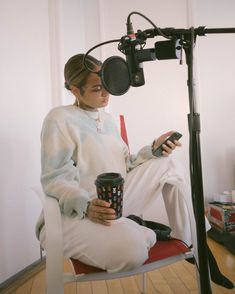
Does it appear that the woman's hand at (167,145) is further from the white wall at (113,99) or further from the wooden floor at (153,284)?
the white wall at (113,99)

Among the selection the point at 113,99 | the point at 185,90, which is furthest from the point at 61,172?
the point at 185,90

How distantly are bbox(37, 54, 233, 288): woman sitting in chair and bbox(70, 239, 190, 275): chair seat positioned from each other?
2 cm

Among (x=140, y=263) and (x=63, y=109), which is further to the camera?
(x=63, y=109)

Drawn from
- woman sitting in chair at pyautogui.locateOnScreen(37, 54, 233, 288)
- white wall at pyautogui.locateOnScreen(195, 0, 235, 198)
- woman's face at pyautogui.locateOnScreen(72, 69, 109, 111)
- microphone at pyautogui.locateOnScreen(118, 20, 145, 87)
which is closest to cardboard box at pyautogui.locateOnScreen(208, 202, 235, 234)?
white wall at pyautogui.locateOnScreen(195, 0, 235, 198)

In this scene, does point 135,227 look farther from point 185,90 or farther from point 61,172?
point 185,90

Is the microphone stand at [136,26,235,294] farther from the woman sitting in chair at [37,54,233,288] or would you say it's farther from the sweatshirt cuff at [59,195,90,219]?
the sweatshirt cuff at [59,195,90,219]

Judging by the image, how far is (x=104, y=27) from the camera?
2.17 metres

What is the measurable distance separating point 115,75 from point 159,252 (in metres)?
0.55

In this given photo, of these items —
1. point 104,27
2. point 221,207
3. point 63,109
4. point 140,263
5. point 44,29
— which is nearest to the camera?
point 140,263

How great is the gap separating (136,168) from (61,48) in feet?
3.67

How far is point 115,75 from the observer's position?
0.66 m

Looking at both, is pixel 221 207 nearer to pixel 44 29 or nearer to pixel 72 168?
pixel 72 168

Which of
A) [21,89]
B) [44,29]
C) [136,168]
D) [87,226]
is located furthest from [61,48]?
[87,226]

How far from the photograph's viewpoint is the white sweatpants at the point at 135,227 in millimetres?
770
